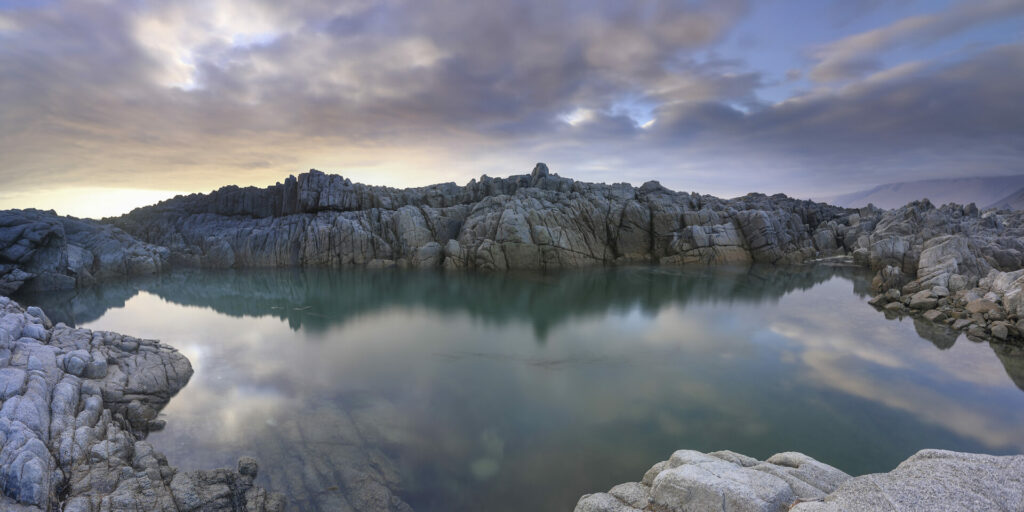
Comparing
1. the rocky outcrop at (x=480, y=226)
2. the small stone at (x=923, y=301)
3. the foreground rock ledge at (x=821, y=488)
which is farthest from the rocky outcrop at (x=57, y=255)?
the small stone at (x=923, y=301)

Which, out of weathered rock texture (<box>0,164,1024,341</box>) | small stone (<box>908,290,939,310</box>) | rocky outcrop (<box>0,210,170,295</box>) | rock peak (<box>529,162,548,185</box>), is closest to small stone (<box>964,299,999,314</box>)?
small stone (<box>908,290,939,310</box>)

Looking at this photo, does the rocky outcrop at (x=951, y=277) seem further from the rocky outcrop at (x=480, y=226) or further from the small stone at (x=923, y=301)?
the rocky outcrop at (x=480, y=226)

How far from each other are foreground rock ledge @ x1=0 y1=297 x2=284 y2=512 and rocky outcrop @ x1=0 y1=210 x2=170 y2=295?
41.2 meters

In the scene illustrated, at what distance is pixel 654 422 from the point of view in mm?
14664

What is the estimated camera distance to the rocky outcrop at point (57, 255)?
42.5m

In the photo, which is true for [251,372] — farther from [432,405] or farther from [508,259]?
[508,259]

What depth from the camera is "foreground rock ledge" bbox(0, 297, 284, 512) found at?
8.45 meters

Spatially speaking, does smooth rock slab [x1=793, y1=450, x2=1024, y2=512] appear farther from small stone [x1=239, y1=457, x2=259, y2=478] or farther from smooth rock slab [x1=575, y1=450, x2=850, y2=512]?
small stone [x1=239, y1=457, x2=259, y2=478]

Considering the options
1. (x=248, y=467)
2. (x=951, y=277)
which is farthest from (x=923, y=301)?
(x=248, y=467)

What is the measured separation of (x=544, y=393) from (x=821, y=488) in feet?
36.8

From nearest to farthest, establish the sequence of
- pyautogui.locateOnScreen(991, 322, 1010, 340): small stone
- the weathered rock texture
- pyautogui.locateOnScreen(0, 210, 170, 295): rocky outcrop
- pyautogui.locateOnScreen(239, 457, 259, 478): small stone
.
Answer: pyautogui.locateOnScreen(239, 457, 259, 478): small stone
pyautogui.locateOnScreen(991, 322, 1010, 340): small stone
pyautogui.locateOnScreen(0, 210, 170, 295): rocky outcrop
the weathered rock texture

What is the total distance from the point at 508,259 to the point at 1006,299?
152ft

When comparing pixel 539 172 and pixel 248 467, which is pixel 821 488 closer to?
pixel 248 467

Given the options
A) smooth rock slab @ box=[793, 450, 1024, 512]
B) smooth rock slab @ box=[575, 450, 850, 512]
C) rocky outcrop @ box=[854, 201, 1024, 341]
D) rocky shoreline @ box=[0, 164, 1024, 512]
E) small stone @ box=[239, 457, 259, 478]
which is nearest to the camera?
smooth rock slab @ box=[793, 450, 1024, 512]
